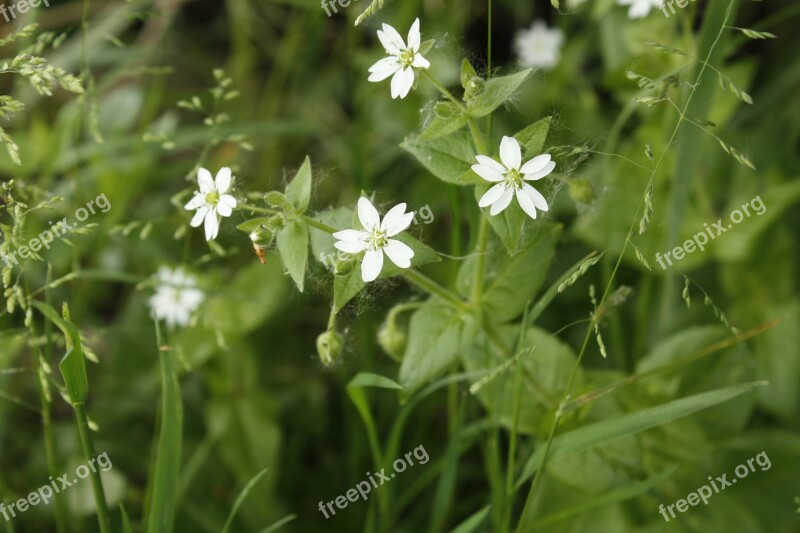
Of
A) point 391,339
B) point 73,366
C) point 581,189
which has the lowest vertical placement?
point 391,339

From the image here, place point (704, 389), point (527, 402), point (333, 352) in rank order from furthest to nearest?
point (704, 389)
point (527, 402)
point (333, 352)

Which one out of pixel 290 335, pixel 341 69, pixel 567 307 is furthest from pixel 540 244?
pixel 341 69

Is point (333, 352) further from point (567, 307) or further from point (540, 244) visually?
point (567, 307)

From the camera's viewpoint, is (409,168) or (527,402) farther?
(409,168)

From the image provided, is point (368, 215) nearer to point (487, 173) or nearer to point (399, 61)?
point (487, 173)

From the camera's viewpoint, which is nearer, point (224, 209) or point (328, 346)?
point (224, 209)

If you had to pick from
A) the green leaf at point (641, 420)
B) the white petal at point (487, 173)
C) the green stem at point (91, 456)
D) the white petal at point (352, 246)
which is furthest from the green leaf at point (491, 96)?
the green stem at point (91, 456)

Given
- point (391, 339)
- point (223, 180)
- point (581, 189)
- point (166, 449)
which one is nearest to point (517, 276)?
point (581, 189)

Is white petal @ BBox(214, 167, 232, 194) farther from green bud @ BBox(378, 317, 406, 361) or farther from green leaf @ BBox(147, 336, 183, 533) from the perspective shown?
green bud @ BBox(378, 317, 406, 361)
